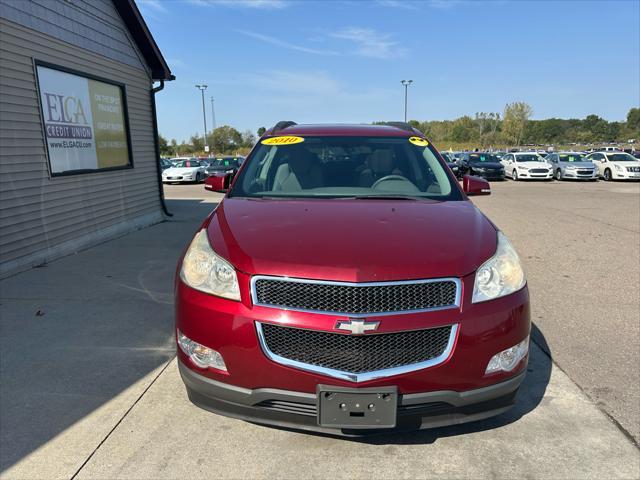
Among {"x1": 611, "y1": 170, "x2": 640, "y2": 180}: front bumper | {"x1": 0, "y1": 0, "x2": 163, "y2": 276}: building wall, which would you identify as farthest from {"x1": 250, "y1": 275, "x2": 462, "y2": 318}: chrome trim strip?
{"x1": 611, "y1": 170, "x2": 640, "y2": 180}: front bumper

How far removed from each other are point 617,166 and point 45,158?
2626cm

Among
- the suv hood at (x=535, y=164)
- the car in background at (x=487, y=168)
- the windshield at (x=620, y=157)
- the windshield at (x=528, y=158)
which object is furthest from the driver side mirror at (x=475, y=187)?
the windshield at (x=620, y=157)

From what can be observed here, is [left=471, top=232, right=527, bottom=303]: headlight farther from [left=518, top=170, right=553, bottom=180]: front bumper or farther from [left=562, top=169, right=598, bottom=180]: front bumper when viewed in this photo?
[left=562, top=169, right=598, bottom=180]: front bumper

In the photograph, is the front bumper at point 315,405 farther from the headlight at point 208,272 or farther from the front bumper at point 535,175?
the front bumper at point 535,175

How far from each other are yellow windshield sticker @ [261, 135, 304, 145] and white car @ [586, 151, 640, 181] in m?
25.2

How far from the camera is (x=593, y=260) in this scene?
21.7ft

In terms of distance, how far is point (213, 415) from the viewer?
2727mm

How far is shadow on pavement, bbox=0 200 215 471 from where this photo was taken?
2668 mm

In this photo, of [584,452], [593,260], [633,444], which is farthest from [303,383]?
[593,260]

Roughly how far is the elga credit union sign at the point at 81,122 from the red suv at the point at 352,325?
5703mm

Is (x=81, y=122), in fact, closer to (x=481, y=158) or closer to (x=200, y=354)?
(x=200, y=354)

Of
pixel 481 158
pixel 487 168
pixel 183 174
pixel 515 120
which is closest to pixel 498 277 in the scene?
pixel 183 174

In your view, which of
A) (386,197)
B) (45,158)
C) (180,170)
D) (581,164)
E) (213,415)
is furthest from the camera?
(581,164)

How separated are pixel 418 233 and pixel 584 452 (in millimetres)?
1473
